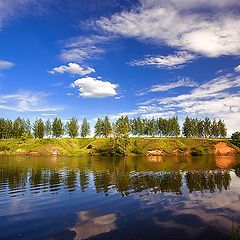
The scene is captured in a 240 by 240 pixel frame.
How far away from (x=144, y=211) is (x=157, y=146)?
137856mm

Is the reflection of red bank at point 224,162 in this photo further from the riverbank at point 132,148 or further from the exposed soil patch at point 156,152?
the exposed soil patch at point 156,152

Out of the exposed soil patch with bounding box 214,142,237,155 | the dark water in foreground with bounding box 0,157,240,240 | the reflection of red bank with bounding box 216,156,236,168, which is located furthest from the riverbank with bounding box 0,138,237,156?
the dark water in foreground with bounding box 0,157,240,240

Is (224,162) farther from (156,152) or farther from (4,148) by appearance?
(4,148)

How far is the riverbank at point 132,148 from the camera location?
165 m

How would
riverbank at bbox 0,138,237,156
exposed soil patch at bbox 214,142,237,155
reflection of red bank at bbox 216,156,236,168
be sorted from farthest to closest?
exposed soil patch at bbox 214,142,237,155, riverbank at bbox 0,138,237,156, reflection of red bank at bbox 216,156,236,168

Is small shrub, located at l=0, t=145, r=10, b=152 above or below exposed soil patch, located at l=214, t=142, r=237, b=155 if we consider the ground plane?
above

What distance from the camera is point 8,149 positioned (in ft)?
550

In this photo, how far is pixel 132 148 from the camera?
173m

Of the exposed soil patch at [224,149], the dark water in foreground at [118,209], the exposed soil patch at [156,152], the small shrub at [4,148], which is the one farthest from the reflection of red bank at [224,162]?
the small shrub at [4,148]

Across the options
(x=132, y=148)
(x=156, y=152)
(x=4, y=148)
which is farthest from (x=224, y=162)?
(x=4, y=148)

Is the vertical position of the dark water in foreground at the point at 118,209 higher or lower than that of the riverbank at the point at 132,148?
lower

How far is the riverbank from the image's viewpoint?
6501 inches

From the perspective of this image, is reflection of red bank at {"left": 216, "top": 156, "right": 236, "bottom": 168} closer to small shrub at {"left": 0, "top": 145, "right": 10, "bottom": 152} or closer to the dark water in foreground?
the dark water in foreground

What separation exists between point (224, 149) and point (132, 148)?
53055 mm
